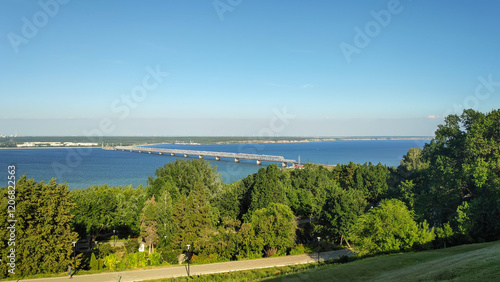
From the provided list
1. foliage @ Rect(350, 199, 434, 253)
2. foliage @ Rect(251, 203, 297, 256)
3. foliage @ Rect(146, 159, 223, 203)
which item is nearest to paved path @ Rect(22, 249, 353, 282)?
foliage @ Rect(251, 203, 297, 256)

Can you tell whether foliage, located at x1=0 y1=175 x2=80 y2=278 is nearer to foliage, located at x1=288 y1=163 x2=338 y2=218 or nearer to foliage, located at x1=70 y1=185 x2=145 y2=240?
foliage, located at x1=70 y1=185 x2=145 y2=240

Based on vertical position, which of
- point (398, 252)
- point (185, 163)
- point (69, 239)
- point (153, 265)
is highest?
point (185, 163)

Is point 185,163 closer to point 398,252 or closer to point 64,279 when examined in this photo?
point 64,279

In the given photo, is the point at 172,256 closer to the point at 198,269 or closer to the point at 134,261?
the point at 134,261

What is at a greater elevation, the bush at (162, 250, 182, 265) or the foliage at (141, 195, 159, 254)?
the foliage at (141, 195, 159, 254)

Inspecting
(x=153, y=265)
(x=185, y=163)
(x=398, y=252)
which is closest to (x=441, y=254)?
(x=398, y=252)
